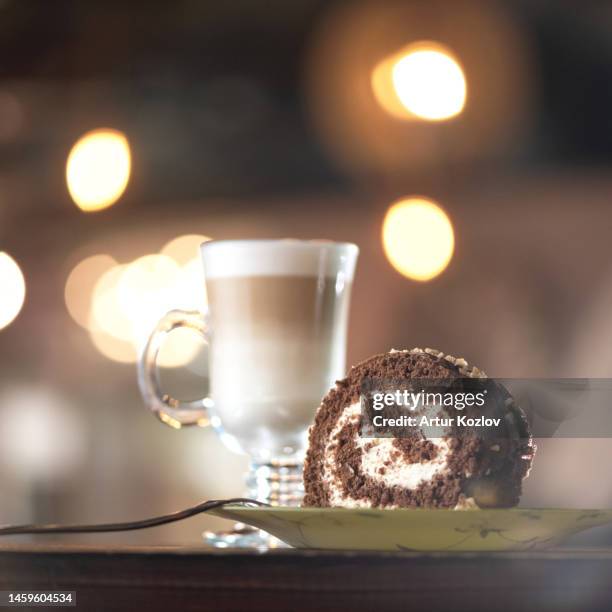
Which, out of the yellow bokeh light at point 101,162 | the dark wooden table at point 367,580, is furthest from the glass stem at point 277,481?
the yellow bokeh light at point 101,162

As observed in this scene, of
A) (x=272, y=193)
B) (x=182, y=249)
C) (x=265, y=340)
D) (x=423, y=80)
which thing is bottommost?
(x=265, y=340)

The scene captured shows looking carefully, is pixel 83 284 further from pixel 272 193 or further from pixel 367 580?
pixel 367 580

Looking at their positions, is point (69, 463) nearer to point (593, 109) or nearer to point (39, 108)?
point (39, 108)

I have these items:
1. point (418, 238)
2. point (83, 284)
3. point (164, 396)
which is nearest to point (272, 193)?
point (418, 238)

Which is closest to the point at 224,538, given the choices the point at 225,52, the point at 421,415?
the point at 421,415

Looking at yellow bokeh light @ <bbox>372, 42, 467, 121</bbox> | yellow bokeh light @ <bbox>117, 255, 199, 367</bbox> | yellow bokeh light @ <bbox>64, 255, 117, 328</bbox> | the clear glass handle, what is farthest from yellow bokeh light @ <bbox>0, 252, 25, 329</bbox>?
the clear glass handle

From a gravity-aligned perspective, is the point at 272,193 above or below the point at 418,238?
above
